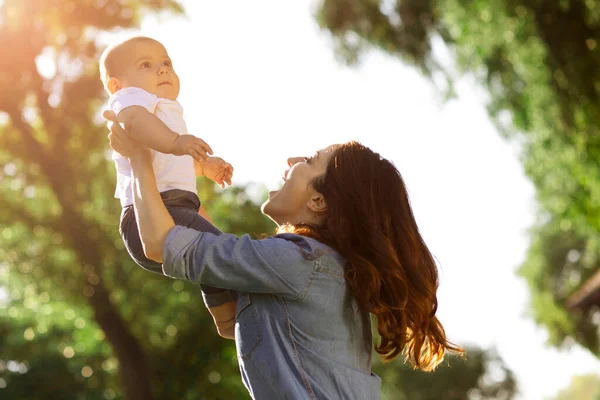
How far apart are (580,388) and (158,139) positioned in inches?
7517

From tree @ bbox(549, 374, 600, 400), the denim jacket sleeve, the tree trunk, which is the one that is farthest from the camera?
tree @ bbox(549, 374, 600, 400)

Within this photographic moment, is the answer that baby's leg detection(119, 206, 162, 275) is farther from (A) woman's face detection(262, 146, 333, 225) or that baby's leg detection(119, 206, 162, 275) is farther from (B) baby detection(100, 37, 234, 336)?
(A) woman's face detection(262, 146, 333, 225)

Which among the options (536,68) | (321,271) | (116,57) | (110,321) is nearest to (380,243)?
(321,271)

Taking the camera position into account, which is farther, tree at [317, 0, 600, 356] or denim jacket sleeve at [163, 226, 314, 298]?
tree at [317, 0, 600, 356]

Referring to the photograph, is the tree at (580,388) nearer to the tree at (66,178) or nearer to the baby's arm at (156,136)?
the tree at (66,178)

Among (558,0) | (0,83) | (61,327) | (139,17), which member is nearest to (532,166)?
(558,0)

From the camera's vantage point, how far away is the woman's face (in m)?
2.88

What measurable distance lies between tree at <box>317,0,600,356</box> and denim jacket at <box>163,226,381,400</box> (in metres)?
9.50

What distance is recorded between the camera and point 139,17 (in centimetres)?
1777

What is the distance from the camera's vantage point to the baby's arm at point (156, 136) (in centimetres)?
263

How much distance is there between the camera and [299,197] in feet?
9.45

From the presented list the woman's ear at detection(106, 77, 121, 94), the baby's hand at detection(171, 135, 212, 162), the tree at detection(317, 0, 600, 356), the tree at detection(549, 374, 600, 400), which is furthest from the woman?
the tree at detection(549, 374, 600, 400)

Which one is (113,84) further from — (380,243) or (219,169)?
(380,243)

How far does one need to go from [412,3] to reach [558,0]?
3225mm
